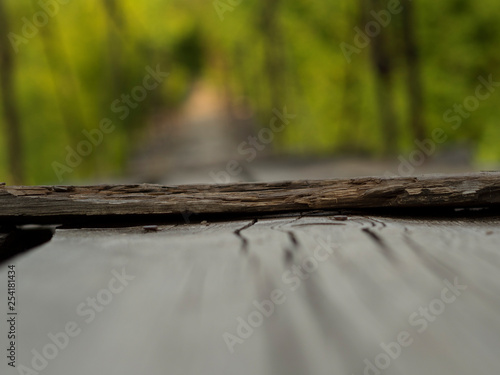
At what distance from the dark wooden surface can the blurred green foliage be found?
22.2 ft

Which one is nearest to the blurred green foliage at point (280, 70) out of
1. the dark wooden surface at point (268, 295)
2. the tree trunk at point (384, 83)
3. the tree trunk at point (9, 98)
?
the tree trunk at point (384, 83)

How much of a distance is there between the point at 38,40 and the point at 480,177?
21.1m

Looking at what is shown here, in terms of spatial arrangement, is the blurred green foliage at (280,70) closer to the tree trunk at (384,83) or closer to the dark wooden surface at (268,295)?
the tree trunk at (384,83)

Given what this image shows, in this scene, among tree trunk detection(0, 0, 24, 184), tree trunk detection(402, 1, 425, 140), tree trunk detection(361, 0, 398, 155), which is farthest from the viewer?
tree trunk detection(0, 0, 24, 184)

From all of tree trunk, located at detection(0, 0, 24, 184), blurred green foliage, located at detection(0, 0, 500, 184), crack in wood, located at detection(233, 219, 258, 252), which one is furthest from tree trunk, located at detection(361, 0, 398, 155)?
crack in wood, located at detection(233, 219, 258, 252)

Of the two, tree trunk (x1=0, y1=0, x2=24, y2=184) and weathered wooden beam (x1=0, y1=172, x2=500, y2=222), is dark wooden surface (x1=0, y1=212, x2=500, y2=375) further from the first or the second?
tree trunk (x1=0, y1=0, x2=24, y2=184)

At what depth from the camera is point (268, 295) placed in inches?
41.1

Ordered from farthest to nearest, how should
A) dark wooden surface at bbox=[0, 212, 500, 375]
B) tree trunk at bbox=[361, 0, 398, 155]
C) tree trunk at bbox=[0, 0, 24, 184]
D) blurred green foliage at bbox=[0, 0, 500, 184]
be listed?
blurred green foliage at bbox=[0, 0, 500, 184]
tree trunk at bbox=[0, 0, 24, 184]
tree trunk at bbox=[361, 0, 398, 155]
dark wooden surface at bbox=[0, 212, 500, 375]

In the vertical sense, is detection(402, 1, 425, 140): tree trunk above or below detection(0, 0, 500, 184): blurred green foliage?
below

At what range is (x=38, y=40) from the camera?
65.1 feet

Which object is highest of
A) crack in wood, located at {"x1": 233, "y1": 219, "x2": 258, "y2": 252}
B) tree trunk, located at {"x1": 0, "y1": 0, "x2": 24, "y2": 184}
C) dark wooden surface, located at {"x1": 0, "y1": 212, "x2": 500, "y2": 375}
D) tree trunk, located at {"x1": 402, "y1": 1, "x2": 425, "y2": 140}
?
tree trunk, located at {"x1": 0, "y1": 0, "x2": 24, "y2": 184}

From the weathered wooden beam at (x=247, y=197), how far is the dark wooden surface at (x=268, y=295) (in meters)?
0.05

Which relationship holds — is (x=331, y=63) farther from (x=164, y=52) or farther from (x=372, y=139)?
(x=164, y=52)

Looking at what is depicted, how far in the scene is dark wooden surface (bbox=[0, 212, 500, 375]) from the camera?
894 mm
